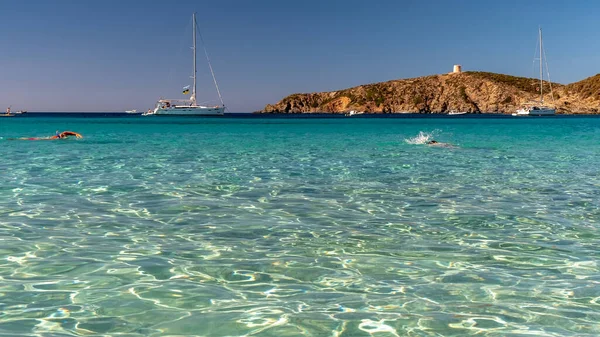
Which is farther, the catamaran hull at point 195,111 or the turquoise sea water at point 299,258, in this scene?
the catamaran hull at point 195,111

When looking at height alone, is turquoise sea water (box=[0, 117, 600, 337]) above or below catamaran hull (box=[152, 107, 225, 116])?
below

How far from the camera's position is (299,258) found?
24.8 ft

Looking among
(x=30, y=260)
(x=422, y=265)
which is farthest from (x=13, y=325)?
(x=422, y=265)

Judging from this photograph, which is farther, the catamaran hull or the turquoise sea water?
the catamaran hull

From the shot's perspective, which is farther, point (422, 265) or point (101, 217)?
point (101, 217)

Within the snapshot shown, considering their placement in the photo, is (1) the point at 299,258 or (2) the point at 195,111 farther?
(2) the point at 195,111

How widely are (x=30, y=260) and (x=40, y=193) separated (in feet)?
22.0

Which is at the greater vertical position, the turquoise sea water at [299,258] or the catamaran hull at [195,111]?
the catamaran hull at [195,111]

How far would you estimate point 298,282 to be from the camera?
21.4 ft

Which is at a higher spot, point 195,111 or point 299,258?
point 195,111

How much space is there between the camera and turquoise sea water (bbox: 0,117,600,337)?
17.4ft

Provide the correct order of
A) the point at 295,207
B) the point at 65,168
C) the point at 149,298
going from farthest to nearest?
the point at 65,168 < the point at 295,207 < the point at 149,298

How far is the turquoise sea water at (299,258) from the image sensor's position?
5.30m

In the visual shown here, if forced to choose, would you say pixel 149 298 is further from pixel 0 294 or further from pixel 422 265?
pixel 422 265
